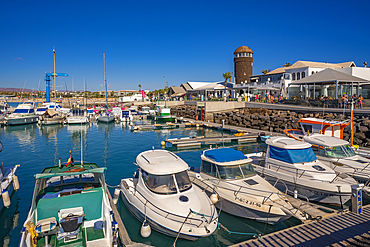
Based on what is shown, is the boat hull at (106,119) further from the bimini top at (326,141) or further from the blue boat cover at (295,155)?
the blue boat cover at (295,155)

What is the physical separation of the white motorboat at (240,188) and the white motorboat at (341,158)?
5.56m

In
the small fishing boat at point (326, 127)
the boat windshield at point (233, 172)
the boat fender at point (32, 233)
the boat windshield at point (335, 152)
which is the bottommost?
the boat fender at point (32, 233)

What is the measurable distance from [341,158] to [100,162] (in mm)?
18056

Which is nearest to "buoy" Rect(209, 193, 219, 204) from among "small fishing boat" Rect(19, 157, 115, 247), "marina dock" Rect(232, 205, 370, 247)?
"marina dock" Rect(232, 205, 370, 247)

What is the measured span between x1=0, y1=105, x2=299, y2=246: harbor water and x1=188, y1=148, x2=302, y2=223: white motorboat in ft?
2.25

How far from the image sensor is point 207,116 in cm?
4606

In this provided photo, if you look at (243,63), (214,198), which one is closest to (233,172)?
(214,198)

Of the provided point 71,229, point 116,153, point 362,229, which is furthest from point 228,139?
point 71,229

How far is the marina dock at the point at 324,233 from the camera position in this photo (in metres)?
7.47

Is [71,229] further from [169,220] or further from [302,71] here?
[302,71]

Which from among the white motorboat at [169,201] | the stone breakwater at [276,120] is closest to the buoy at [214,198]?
the white motorboat at [169,201]

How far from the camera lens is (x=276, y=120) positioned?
33125 mm

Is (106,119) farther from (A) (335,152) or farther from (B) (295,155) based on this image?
(A) (335,152)

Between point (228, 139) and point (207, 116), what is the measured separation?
1802 cm
